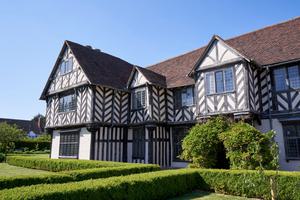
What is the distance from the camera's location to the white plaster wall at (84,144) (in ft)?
60.0

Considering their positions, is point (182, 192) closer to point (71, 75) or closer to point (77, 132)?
point (77, 132)

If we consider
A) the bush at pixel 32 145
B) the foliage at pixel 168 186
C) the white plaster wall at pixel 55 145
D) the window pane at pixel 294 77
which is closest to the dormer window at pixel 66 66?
the white plaster wall at pixel 55 145

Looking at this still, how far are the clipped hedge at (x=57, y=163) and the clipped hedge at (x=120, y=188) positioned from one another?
3.94 m

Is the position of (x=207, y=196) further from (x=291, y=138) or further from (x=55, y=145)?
(x=55, y=145)

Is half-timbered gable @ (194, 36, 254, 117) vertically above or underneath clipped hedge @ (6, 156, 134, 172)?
above

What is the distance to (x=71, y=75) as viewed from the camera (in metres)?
20.5

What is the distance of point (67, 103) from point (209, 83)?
11.5m

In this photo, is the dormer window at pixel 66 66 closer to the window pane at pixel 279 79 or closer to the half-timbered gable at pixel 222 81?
the half-timbered gable at pixel 222 81

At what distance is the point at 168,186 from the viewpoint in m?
9.16

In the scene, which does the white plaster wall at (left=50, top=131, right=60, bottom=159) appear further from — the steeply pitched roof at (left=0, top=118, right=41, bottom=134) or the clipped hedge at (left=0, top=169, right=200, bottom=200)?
the steeply pitched roof at (left=0, top=118, right=41, bottom=134)

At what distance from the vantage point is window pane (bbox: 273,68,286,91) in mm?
14127

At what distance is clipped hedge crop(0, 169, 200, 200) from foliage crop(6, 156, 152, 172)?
3.81 metres

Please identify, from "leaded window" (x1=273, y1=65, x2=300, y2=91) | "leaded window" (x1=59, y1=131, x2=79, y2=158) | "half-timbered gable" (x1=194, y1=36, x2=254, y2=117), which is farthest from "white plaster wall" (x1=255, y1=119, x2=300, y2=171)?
"leaded window" (x1=59, y1=131, x2=79, y2=158)

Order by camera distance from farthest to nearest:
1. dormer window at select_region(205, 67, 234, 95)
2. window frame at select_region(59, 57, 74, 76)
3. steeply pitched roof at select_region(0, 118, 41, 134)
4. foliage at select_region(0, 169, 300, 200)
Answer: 1. steeply pitched roof at select_region(0, 118, 41, 134)
2. window frame at select_region(59, 57, 74, 76)
3. dormer window at select_region(205, 67, 234, 95)
4. foliage at select_region(0, 169, 300, 200)
